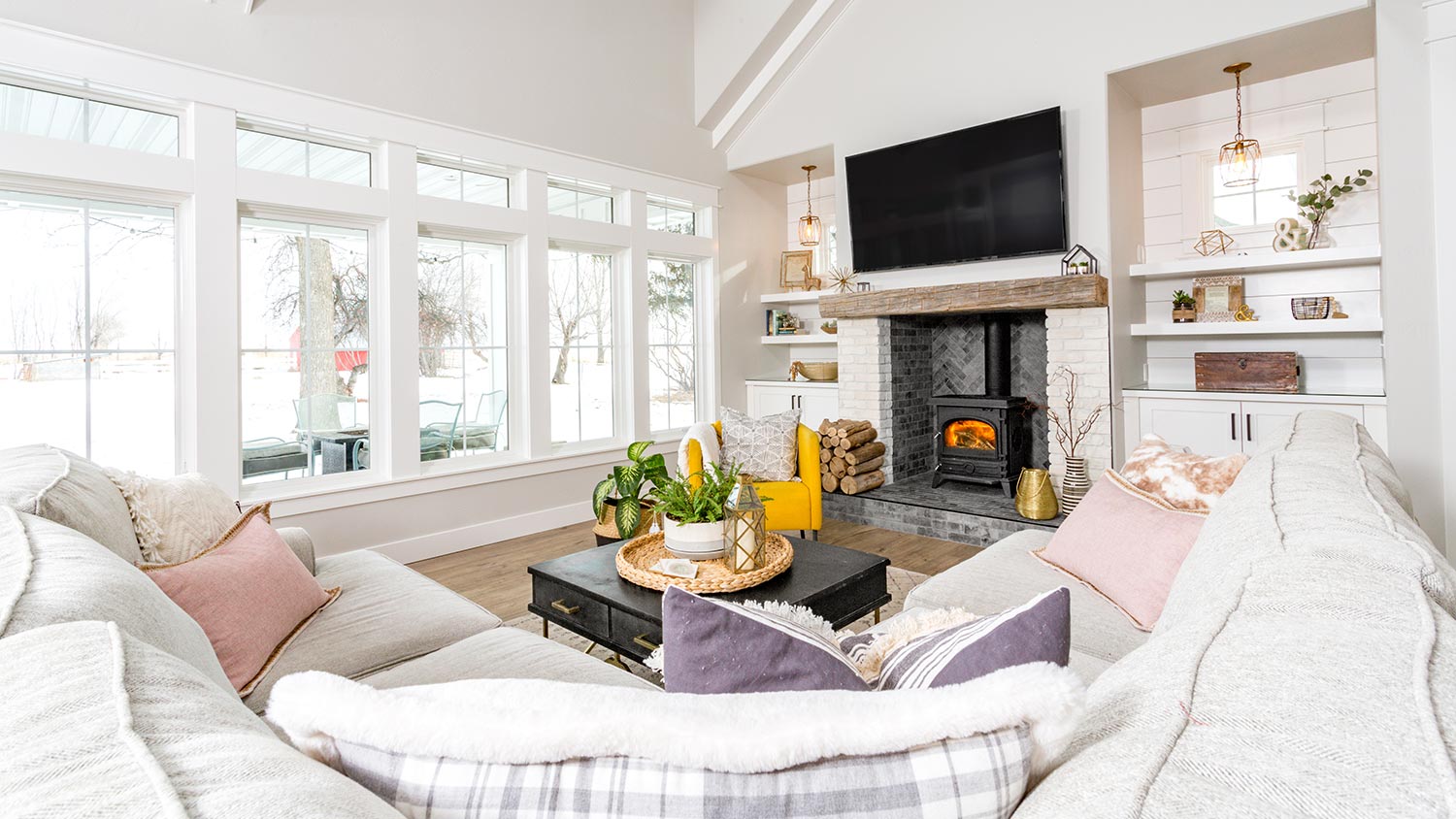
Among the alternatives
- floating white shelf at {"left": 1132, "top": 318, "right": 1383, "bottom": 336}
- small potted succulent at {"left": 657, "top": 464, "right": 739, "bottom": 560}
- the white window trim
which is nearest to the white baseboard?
the white window trim

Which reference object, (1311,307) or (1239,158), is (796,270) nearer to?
(1239,158)

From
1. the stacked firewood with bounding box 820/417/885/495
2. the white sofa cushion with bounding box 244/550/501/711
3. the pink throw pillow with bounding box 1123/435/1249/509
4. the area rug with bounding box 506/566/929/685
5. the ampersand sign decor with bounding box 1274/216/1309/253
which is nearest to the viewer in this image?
the white sofa cushion with bounding box 244/550/501/711

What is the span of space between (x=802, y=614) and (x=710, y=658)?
301 mm

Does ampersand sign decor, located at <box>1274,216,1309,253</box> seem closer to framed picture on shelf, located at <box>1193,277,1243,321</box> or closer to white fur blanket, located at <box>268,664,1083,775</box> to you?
framed picture on shelf, located at <box>1193,277,1243,321</box>

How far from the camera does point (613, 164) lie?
5156mm

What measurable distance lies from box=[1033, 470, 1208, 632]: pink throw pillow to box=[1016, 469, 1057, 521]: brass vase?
→ 6.42ft

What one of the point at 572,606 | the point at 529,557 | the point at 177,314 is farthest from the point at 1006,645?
the point at 177,314

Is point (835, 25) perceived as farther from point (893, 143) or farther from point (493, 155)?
point (493, 155)

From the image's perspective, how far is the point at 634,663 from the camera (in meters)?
2.61

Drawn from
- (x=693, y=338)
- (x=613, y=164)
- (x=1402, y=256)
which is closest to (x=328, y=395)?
(x=613, y=164)

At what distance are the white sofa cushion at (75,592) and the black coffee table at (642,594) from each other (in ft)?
3.75

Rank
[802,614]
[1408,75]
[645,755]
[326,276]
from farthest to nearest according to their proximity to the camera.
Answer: [326,276] → [1408,75] → [802,614] → [645,755]

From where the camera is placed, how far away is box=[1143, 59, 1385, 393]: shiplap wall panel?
4188mm

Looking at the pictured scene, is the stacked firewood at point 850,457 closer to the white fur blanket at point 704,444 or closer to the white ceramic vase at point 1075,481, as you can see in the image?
the white fur blanket at point 704,444
